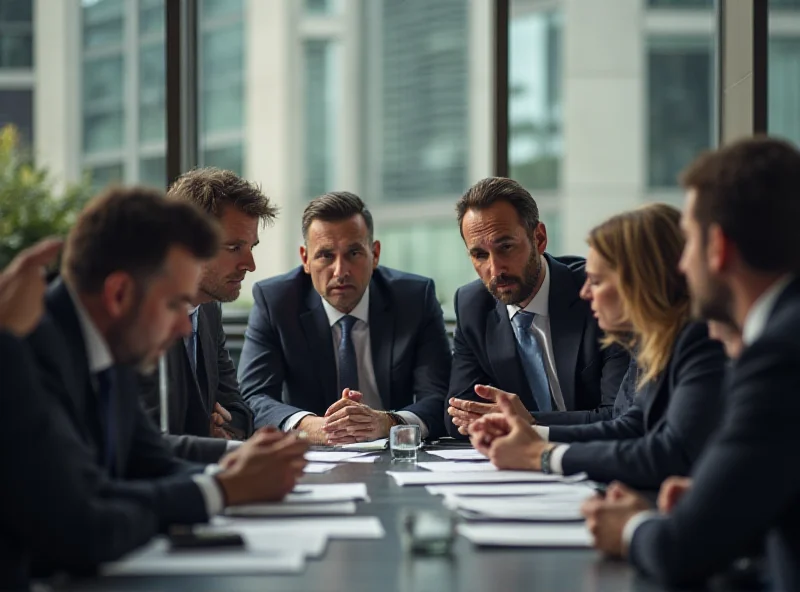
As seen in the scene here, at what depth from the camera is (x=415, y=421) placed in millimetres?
3725

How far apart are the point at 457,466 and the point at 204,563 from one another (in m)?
1.26

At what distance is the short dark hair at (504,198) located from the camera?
4.03m

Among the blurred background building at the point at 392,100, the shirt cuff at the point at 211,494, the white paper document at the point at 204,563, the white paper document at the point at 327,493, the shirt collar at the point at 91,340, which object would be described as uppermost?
the blurred background building at the point at 392,100

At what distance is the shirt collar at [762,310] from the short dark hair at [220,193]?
7.97ft

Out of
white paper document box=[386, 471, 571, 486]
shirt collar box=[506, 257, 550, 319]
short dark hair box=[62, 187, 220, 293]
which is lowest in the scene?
white paper document box=[386, 471, 571, 486]

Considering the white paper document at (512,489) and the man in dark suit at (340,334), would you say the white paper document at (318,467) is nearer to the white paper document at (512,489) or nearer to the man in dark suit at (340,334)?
the white paper document at (512,489)

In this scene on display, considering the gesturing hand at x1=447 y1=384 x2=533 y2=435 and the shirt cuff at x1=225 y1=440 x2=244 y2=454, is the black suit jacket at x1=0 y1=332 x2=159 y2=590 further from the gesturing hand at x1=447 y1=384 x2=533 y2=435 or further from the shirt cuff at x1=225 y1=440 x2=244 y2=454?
the gesturing hand at x1=447 y1=384 x2=533 y2=435

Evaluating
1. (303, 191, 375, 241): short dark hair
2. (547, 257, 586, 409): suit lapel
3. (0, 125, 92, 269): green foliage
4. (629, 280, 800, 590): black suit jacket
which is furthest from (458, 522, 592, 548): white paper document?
(0, 125, 92, 269): green foliage

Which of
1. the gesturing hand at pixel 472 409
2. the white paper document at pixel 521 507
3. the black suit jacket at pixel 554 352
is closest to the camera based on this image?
the white paper document at pixel 521 507

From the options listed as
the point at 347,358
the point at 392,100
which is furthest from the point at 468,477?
the point at 392,100

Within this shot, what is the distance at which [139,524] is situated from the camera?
1.76m

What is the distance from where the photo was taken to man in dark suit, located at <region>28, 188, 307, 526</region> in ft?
6.48

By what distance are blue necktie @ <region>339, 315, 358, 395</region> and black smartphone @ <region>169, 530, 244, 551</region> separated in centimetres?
219

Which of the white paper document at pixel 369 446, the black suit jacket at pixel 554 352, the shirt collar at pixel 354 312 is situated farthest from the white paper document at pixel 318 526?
the shirt collar at pixel 354 312
